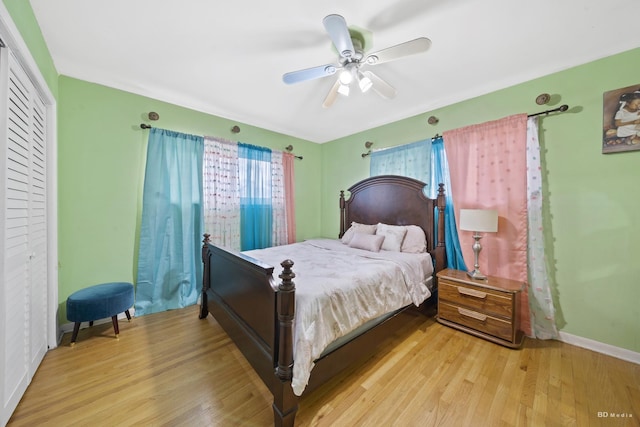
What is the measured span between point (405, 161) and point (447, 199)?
78 cm

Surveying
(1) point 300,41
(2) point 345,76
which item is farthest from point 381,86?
(1) point 300,41

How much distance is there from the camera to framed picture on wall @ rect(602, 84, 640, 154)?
6.17ft

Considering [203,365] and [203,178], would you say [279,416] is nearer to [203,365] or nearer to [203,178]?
[203,365]

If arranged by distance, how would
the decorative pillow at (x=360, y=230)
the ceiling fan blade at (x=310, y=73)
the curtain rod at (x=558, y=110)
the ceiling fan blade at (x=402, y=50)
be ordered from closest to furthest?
the ceiling fan blade at (x=402, y=50)
the ceiling fan blade at (x=310, y=73)
the curtain rod at (x=558, y=110)
the decorative pillow at (x=360, y=230)

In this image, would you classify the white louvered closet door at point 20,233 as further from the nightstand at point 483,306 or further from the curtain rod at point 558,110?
the curtain rod at point 558,110

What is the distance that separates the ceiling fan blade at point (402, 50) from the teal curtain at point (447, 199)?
158 cm

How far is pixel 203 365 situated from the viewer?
185 centimetres

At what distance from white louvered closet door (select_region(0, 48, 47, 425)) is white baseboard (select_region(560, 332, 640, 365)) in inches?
163

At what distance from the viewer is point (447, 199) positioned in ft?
9.52

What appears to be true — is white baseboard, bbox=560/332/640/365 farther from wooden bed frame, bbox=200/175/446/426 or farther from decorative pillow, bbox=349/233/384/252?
decorative pillow, bbox=349/233/384/252

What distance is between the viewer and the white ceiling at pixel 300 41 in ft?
5.19

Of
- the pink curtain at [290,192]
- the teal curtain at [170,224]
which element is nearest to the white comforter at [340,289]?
the teal curtain at [170,224]

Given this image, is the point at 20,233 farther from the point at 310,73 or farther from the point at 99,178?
the point at 310,73

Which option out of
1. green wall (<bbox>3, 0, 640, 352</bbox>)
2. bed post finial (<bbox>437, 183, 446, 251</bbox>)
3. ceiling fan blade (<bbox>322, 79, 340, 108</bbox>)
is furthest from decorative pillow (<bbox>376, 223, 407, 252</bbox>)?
ceiling fan blade (<bbox>322, 79, 340, 108</bbox>)
